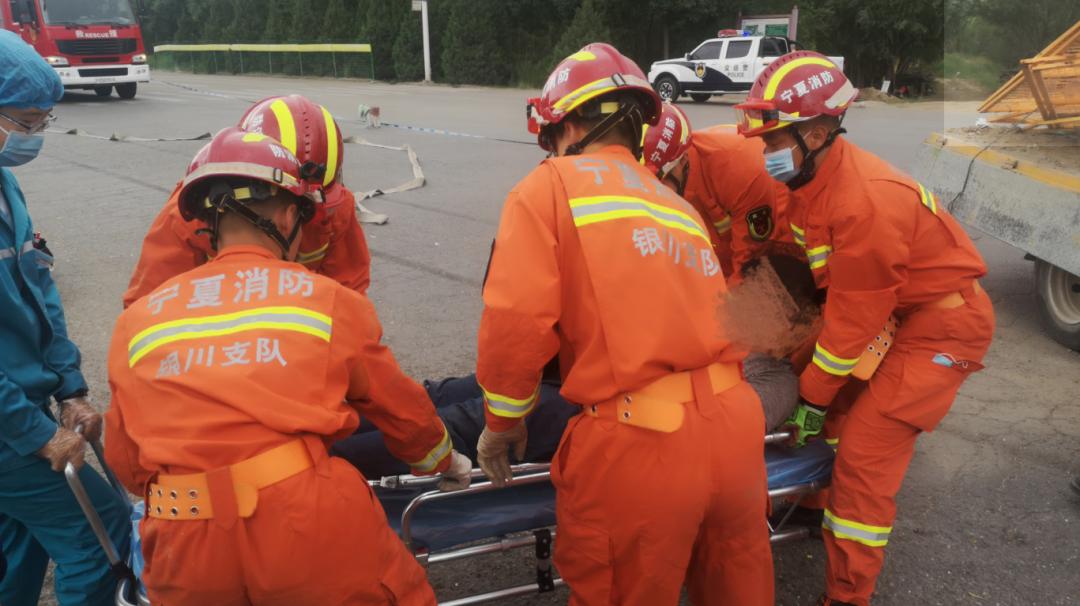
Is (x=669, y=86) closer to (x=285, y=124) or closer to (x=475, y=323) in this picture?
(x=475, y=323)

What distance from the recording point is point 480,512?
262 cm

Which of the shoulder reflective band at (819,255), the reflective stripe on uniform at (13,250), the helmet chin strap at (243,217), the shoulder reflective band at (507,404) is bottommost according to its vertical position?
the shoulder reflective band at (507,404)

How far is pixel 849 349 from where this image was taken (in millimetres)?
2656

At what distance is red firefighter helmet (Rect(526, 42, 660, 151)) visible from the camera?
216cm

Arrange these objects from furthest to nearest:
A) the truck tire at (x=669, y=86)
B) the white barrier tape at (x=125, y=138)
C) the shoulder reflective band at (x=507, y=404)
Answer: the truck tire at (x=669, y=86) < the white barrier tape at (x=125, y=138) < the shoulder reflective band at (x=507, y=404)

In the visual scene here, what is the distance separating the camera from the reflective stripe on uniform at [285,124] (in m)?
2.87

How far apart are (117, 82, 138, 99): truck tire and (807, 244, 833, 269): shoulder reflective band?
21733mm

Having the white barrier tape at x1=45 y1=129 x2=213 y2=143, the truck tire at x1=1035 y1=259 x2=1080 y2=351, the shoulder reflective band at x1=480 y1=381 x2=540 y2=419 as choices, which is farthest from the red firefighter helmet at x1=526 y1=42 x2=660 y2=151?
the white barrier tape at x1=45 y1=129 x2=213 y2=143

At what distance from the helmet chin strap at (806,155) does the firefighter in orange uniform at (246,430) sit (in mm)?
1714

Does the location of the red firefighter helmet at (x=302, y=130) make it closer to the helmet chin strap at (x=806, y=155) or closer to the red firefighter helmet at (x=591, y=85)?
the red firefighter helmet at (x=591, y=85)

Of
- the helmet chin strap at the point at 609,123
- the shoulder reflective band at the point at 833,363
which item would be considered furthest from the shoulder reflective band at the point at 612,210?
the shoulder reflective band at the point at 833,363

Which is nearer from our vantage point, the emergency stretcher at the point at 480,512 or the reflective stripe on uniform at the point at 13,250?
the reflective stripe on uniform at the point at 13,250

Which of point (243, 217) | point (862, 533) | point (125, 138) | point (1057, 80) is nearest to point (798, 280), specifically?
point (862, 533)

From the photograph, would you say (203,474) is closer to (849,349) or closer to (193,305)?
(193,305)
